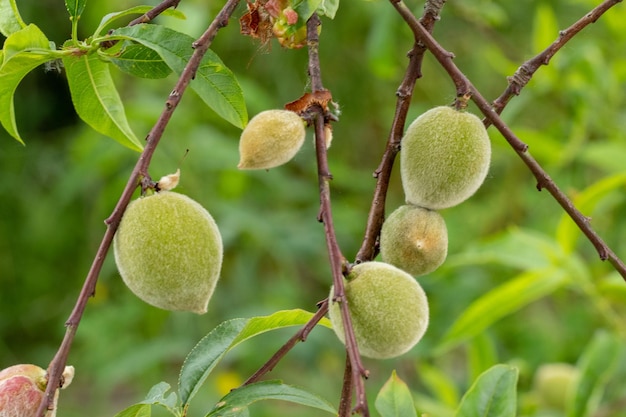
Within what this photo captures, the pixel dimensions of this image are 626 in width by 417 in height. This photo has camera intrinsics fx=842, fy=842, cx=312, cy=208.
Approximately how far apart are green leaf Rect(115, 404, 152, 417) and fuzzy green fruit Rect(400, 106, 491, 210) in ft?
1.03

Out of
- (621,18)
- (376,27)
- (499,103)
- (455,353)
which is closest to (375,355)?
(499,103)

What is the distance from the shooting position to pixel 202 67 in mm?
773

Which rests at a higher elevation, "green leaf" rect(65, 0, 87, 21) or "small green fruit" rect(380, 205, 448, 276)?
"green leaf" rect(65, 0, 87, 21)

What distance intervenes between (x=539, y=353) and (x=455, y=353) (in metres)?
0.75

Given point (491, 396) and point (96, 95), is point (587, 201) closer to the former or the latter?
point (491, 396)

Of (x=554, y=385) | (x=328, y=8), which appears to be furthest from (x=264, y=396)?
(x=554, y=385)

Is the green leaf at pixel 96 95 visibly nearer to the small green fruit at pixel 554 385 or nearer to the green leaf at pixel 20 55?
the green leaf at pixel 20 55

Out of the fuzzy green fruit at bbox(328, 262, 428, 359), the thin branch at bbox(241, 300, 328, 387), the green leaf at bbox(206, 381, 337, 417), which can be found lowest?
the green leaf at bbox(206, 381, 337, 417)

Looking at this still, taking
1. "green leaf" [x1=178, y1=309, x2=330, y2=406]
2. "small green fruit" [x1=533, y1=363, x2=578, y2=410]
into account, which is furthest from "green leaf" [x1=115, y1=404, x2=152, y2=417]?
"small green fruit" [x1=533, y1=363, x2=578, y2=410]

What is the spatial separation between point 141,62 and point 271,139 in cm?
15

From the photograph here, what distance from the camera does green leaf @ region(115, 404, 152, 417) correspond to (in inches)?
28.4

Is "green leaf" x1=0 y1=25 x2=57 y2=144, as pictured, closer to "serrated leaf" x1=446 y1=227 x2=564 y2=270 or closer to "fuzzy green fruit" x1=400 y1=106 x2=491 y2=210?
"fuzzy green fruit" x1=400 y1=106 x2=491 y2=210

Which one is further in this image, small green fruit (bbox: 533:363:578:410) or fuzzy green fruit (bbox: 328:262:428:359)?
small green fruit (bbox: 533:363:578:410)

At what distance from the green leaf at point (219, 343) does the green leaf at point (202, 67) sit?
0.61 feet
